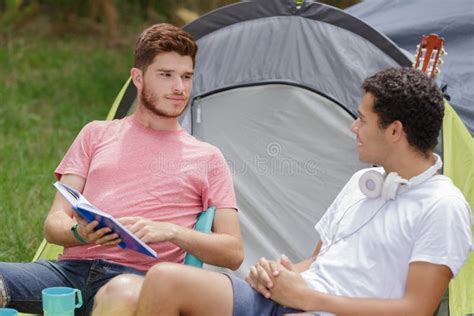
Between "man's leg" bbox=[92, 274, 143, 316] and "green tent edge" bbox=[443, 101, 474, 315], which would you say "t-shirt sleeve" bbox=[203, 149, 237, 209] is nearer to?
"man's leg" bbox=[92, 274, 143, 316]

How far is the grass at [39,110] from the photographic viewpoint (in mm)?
4781

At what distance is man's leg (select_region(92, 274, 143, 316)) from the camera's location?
260 cm

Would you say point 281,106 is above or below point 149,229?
above

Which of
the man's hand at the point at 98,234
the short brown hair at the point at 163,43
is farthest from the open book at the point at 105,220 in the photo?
the short brown hair at the point at 163,43

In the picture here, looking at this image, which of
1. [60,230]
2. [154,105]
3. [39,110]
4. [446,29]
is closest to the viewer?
[60,230]

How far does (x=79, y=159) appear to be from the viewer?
3.12m

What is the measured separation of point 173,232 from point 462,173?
101 centimetres

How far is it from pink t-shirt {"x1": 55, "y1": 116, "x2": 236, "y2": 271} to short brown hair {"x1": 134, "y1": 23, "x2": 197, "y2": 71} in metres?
0.25

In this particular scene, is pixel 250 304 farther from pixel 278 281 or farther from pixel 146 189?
pixel 146 189

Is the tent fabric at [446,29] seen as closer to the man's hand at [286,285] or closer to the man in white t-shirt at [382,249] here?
the man in white t-shirt at [382,249]

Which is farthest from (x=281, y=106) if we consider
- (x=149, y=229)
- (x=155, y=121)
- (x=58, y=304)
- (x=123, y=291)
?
(x=58, y=304)

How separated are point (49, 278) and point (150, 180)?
16.9 inches

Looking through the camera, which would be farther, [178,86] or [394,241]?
[178,86]

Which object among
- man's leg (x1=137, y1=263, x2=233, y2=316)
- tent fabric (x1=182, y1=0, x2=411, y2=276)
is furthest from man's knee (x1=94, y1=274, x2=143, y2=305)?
tent fabric (x1=182, y1=0, x2=411, y2=276)
